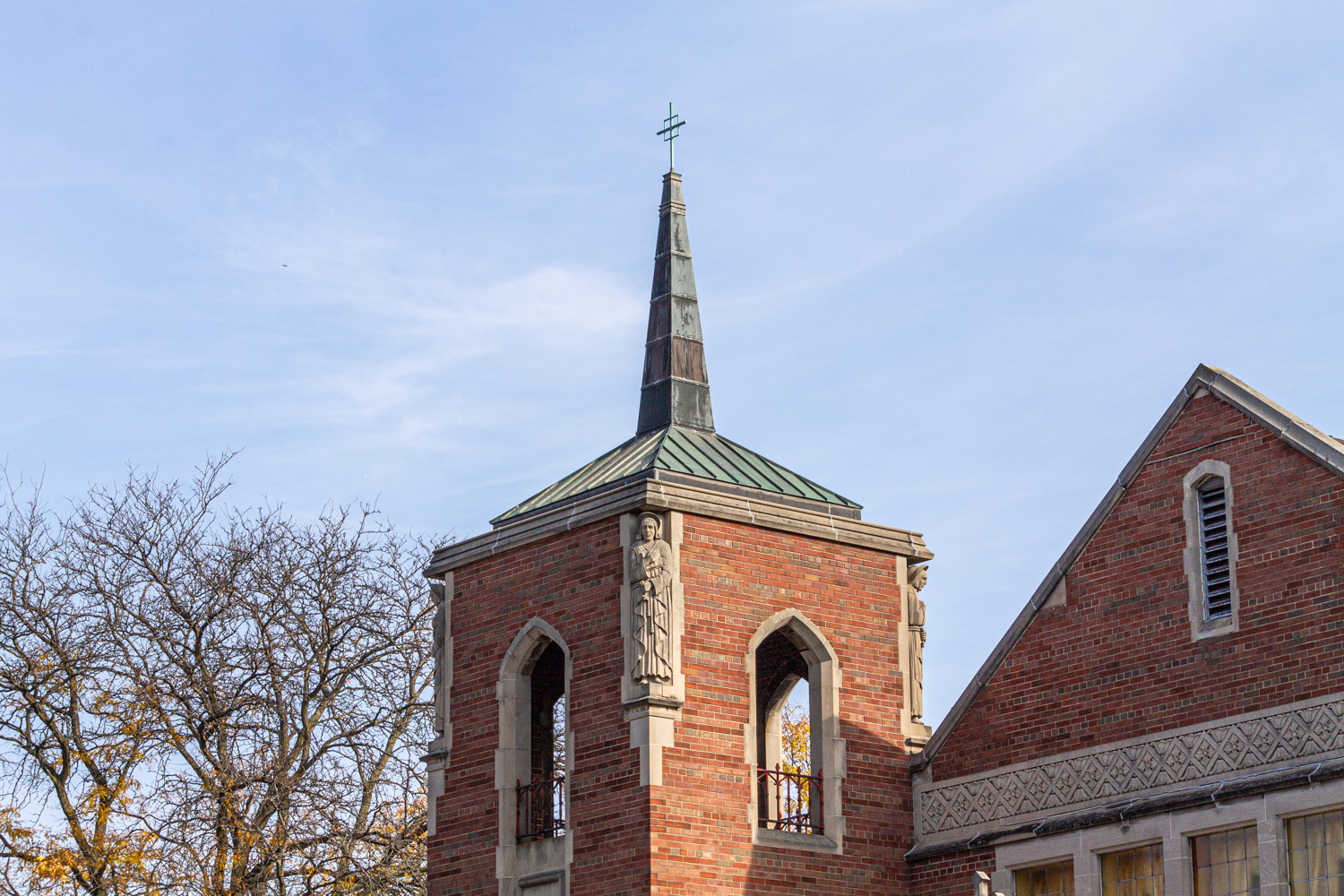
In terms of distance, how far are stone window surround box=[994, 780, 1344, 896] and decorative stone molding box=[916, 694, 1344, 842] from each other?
0.99ft

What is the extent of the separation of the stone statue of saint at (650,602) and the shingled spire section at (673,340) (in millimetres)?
3268

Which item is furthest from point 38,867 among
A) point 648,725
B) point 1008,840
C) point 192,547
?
point 1008,840

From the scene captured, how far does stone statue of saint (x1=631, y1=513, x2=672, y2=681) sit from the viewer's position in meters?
20.9

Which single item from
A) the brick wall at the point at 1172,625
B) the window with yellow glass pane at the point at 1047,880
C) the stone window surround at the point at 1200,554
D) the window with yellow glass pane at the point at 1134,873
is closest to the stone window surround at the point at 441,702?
the brick wall at the point at 1172,625

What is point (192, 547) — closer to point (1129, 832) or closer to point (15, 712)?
point (15, 712)

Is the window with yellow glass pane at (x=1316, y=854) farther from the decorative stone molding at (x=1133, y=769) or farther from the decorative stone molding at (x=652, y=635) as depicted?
the decorative stone molding at (x=652, y=635)

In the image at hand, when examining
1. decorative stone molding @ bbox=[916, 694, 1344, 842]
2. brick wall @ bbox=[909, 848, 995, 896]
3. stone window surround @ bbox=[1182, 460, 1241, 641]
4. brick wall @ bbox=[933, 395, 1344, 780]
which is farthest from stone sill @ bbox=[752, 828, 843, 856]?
stone window surround @ bbox=[1182, 460, 1241, 641]

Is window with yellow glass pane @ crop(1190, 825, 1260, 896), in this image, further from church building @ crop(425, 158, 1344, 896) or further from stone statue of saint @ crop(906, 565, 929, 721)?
stone statue of saint @ crop(906, 565, 929, 721)

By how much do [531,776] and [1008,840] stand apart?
513 centimetres

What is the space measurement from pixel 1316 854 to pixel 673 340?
1001cm

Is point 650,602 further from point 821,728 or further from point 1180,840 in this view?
point 1180,840

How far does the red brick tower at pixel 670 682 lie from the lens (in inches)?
822

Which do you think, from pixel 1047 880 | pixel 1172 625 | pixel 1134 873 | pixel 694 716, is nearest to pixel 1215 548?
pixel 1172 625

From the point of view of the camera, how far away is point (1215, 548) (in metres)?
19.6
